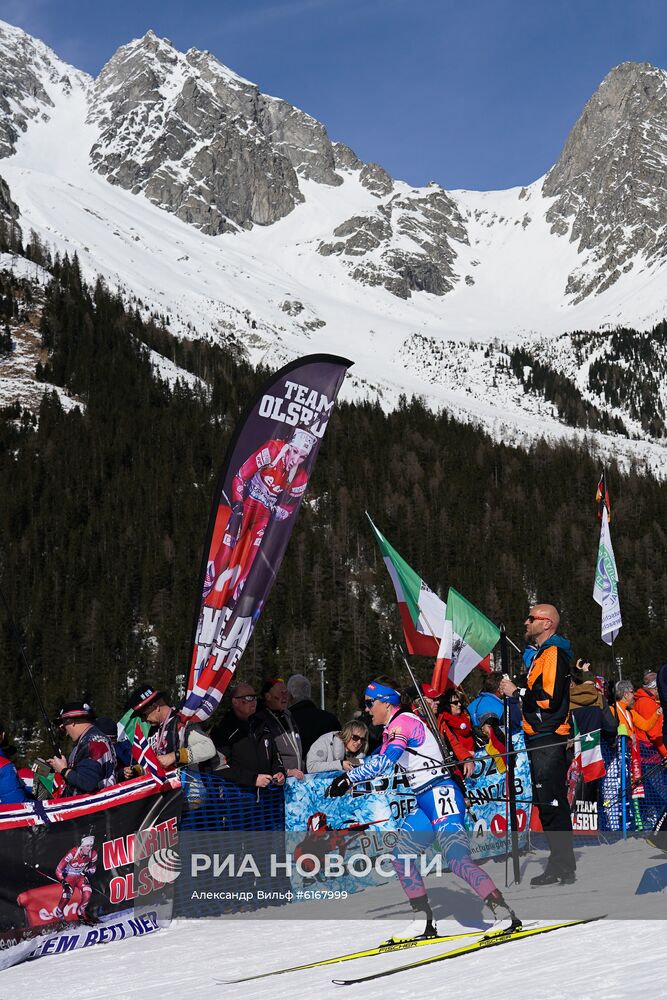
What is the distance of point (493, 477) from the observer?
405 feet

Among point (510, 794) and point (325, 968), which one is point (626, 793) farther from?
point (325, 968)

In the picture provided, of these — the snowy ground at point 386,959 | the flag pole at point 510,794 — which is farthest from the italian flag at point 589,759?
the snowy ground at point 386,959

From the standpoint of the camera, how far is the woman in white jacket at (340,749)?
9156mm

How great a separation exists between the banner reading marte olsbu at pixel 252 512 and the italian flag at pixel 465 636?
88.1 inches

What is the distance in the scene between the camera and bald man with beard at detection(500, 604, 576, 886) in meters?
7.72

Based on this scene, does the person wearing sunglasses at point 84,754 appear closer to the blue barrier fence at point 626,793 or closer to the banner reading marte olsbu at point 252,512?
the banner reading marte olsbu at point 252,512

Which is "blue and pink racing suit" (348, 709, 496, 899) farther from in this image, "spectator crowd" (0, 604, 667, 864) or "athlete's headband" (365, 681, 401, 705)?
"spectator crowd" (0, 604, 667, 864)

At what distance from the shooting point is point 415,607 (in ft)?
39.9

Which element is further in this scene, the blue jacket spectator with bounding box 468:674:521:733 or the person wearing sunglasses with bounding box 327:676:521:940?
the blue jacket spectator with bounding box 468:674:521:733

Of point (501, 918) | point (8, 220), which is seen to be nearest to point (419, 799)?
point (501, 918)

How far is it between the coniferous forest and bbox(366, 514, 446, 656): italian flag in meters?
61.1

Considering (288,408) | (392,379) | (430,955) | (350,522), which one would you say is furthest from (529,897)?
(392,379)

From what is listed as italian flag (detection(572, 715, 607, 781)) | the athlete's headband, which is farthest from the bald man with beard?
italian flag (detection(572, 715, 607, 781))

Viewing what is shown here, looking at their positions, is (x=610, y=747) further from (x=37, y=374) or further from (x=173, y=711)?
(x=37, y=374)
